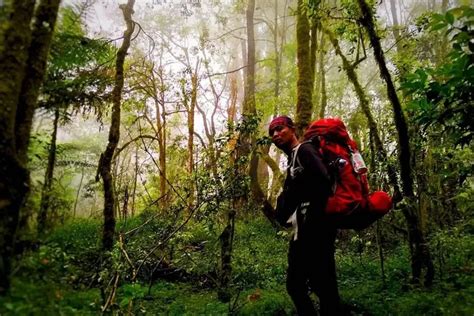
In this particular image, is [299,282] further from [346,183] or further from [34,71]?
[34,71]

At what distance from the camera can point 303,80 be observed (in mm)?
7223

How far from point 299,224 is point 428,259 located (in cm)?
244

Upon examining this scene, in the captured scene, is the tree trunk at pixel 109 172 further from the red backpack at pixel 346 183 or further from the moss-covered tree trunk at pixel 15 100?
the moss-covered tree trunk at pixel 15 100

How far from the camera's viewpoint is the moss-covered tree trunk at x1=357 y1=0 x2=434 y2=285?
14.1 ft

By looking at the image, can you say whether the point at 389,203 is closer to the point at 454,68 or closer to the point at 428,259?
the point at 454,68

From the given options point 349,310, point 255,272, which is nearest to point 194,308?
point 255,272

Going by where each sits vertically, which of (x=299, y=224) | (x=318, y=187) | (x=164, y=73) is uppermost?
(x=164, y=73)

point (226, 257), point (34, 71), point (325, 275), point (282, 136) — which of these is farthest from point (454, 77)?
point (226, 257)

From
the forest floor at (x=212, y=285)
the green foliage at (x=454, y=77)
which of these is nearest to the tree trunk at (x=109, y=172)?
the forest floor at (x=212, y=285)

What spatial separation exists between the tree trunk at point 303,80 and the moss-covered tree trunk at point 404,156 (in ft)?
7.81

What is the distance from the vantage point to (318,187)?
9.52ft

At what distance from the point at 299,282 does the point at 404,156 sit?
7.16ft

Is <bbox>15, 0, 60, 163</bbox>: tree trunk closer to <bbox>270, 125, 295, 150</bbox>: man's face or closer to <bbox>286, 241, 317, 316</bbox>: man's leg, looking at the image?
<bbox>270, 125, 295, 150</bbox>: man's face

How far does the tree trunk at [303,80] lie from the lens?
6.93 m
